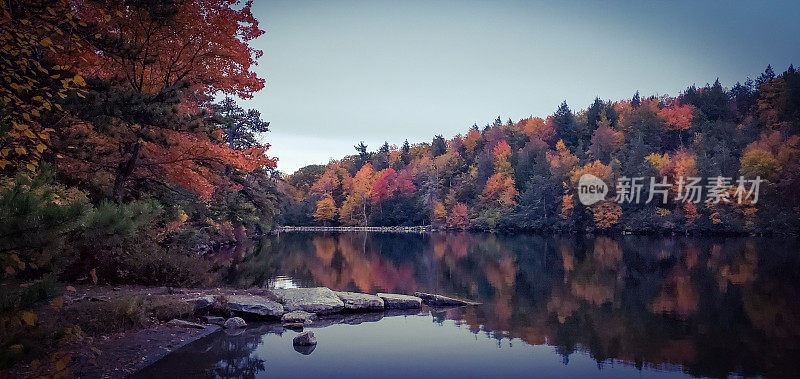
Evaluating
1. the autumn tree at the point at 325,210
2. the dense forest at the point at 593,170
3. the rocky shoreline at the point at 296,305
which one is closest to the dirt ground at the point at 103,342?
the rocky shoreline at the point at 296,305

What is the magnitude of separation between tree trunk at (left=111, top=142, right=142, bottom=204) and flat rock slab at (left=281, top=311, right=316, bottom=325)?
16.5 feet

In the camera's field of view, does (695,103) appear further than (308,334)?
Yes

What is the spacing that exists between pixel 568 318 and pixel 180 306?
865 cm

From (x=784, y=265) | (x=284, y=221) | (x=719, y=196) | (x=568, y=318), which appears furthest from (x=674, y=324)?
(x=284, y=221)

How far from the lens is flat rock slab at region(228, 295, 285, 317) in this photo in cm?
1027

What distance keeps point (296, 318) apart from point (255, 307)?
0.92 meters

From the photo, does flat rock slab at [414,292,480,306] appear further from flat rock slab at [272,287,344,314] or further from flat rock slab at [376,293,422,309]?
flat rock slab at [272,287,344,314]

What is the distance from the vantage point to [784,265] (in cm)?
2117

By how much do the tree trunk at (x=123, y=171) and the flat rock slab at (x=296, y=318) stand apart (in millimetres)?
5022

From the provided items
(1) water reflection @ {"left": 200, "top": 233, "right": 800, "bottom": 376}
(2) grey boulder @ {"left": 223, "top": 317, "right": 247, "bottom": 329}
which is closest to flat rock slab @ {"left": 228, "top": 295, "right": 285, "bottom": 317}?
(2) grey boulder @ {"left": 223, "top": 317, "right": 247, "bottom": 329}

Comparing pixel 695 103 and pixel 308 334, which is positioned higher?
pixel 695 103

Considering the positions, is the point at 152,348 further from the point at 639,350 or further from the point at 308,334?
the point at 639,350

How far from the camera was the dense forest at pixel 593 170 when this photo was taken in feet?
154

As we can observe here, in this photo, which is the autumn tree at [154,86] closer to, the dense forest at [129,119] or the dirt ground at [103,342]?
the dense forest at [129,119]
